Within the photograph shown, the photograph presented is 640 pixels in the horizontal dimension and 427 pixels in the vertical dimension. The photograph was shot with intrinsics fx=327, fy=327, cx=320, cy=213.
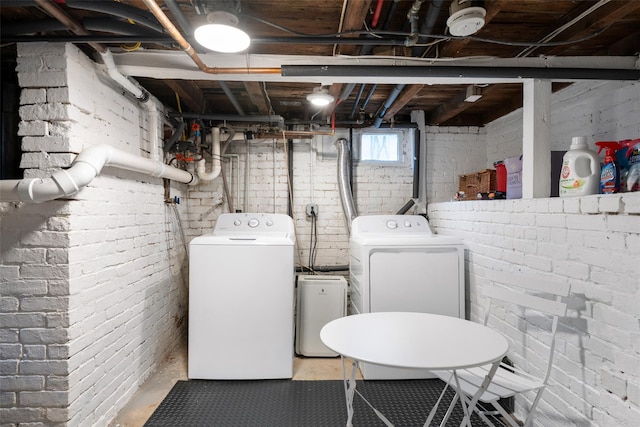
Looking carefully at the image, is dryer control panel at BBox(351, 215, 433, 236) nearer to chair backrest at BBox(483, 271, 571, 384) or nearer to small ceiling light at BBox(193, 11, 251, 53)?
chair backrest at BBox(483, 271, 571, 384)

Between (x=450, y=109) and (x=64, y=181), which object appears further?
(x=450, y=109)

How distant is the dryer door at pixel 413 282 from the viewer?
2.54 meters

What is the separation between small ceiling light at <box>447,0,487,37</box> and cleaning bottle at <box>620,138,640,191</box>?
934mm

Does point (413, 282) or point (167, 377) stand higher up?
point (413, 282)

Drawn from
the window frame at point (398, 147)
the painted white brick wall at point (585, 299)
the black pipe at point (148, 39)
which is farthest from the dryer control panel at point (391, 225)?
the black pipe at point (148, 39)

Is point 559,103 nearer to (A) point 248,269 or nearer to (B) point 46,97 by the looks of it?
(A) point 248,269

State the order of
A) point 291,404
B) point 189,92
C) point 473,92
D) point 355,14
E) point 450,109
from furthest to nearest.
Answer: point 450,109
point 189,92
point 473,92
point 291,404
point 355,14

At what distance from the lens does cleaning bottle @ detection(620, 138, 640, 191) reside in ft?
4.90

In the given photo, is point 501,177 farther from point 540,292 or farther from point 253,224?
point 253,224

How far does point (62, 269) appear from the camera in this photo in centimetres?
171

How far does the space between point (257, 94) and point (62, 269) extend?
180 cm

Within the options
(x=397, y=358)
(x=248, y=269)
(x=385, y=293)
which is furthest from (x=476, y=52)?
(x=248, y=269)

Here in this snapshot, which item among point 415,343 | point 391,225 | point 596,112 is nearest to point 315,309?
point 391,225

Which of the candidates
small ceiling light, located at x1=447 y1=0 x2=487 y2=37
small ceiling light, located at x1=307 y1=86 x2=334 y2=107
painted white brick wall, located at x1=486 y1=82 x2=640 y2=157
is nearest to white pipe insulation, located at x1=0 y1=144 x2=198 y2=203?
small ceiling light, located at x1=307 y1=86 x2=334 y2=107
